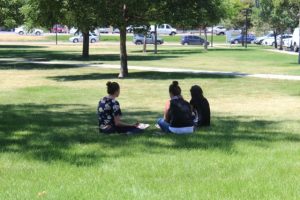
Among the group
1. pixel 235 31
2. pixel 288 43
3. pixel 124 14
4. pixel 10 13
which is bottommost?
pixel 288 43

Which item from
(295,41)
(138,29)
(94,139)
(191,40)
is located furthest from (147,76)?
(191,40)

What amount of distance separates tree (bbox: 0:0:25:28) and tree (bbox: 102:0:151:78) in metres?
12.1

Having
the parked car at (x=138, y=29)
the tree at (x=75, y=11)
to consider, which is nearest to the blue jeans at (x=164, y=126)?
the tree at (x=75, y=11)

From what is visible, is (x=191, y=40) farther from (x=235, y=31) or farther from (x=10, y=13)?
(x=10, y=13)

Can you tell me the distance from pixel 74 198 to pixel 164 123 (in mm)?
4060

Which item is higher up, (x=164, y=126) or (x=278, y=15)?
(x=278, y=15)

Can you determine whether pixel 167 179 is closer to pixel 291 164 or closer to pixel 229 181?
pixel 229 181

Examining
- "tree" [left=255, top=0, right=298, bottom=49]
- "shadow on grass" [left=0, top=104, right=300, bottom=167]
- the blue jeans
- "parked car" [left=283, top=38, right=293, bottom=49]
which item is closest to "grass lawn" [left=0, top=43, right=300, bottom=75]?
"parked car" [left=283, top=38, right=293, bottom=49]

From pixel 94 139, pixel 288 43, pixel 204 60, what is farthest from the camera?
pixel 288 43

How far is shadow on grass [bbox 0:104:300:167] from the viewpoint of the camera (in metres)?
7.40

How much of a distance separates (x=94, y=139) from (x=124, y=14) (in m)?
14.8

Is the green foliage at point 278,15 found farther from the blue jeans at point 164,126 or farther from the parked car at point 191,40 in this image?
the blue jeans at point 164,126

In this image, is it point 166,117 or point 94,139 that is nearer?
point 94,139

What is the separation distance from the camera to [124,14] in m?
22.8
